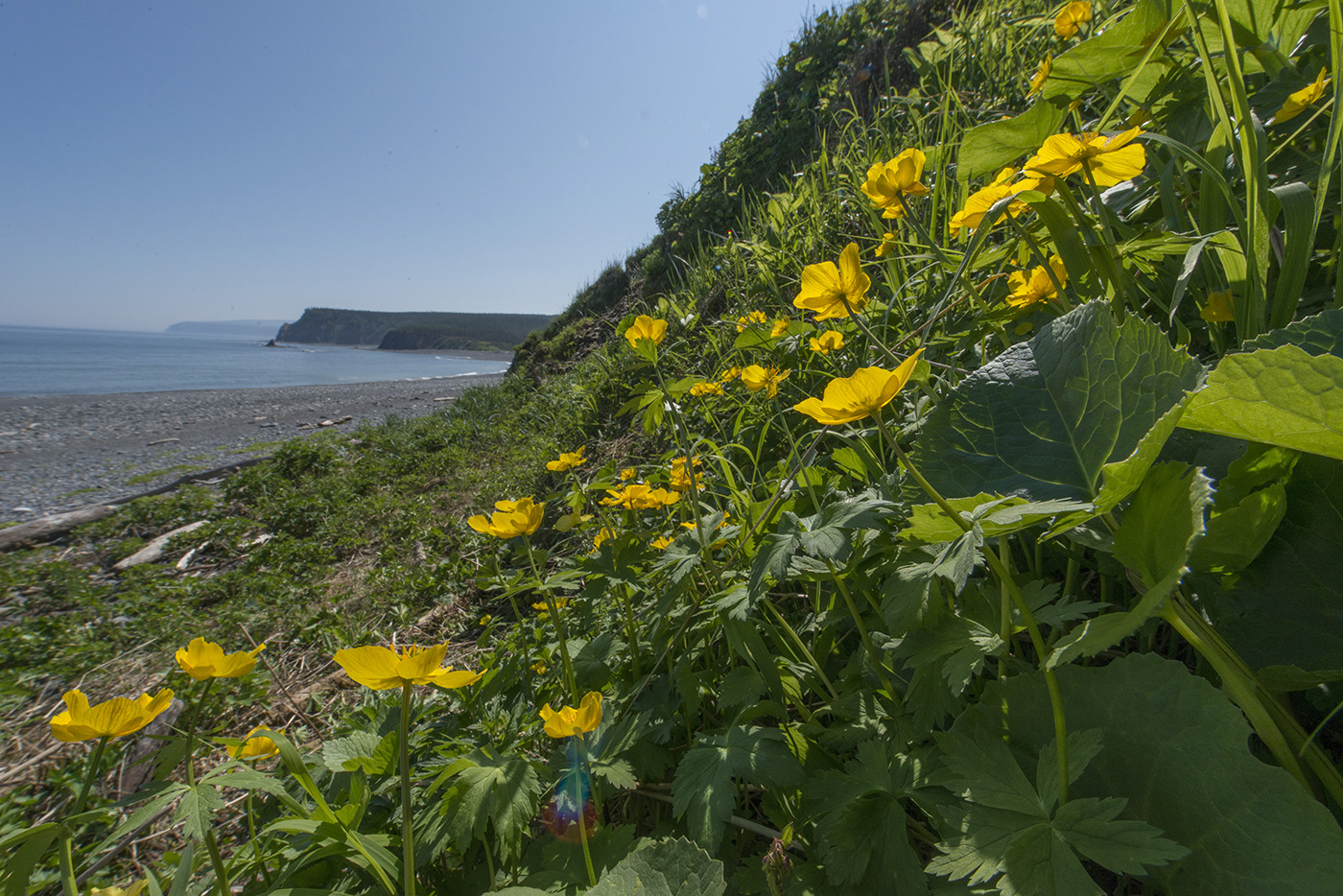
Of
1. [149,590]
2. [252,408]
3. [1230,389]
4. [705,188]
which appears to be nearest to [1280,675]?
[1230,389]

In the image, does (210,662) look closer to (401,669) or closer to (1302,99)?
(401,669)

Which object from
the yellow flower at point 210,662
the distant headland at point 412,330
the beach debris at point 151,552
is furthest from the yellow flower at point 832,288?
the distant headland at point 412,330

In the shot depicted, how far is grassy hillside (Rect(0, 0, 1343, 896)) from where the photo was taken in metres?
0.55

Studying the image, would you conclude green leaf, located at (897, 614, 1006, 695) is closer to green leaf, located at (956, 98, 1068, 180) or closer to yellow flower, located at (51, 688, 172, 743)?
green leaf, located at (956, 98, 1068, 180)

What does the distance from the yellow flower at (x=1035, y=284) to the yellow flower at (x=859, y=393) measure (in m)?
0.56

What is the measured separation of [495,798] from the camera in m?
0.91

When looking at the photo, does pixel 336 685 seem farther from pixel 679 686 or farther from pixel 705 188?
pixel 705 188

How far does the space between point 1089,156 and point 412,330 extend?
6040 cm

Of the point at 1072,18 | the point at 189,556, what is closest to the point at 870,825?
the point at 1072,18

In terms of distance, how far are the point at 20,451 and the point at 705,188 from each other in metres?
10.3

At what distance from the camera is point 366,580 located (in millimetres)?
3252

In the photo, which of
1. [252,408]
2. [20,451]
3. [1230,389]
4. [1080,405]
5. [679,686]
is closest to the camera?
[1230,389]

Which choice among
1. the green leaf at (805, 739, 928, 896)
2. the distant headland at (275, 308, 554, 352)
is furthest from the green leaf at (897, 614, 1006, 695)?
the distant headland at (275, 308, 554, 352)

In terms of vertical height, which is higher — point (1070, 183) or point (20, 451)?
point (1070, 183)
